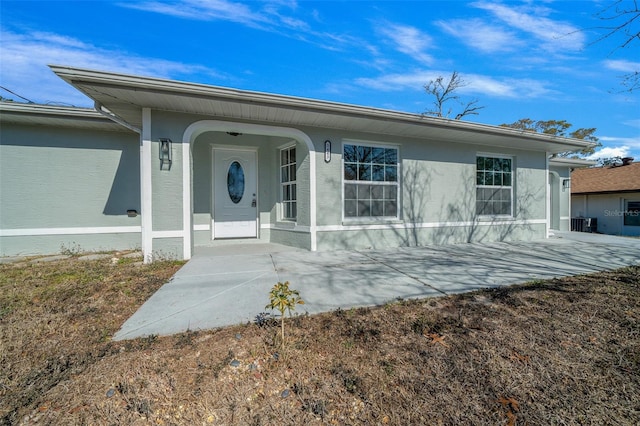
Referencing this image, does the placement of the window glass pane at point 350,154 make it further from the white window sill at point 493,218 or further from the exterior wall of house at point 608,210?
the exterior wall of house at point 608,210

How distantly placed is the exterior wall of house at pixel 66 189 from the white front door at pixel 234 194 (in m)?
1.96

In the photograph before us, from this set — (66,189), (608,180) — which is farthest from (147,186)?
(608,180)

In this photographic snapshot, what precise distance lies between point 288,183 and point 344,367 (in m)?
5.35

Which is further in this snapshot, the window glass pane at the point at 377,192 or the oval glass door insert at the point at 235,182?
the oval glass door insert at the point at 235,182

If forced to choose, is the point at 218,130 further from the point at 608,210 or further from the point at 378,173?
the point at 608,210

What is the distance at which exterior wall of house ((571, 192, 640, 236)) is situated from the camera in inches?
592

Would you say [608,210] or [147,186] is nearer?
[147,186]

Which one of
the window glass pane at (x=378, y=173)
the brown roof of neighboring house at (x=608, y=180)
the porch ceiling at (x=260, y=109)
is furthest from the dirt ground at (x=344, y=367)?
the brown roof of neighboring house at (x=608, y=180)

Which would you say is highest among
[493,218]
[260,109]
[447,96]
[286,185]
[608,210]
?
[447,96]

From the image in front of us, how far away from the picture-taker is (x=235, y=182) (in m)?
7.11

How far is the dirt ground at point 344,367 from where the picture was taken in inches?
65.9

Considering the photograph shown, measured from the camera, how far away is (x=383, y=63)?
1002cm

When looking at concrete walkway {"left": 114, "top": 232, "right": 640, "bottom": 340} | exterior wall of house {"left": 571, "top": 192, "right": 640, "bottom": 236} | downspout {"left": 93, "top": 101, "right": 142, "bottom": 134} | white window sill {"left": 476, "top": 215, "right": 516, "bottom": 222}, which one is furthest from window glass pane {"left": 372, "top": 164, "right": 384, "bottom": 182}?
exterior wall of house {"left": 571, "top": 192, "right": 640, "bottom": 236}

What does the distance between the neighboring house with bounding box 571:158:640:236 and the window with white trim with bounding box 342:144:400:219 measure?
16271 mm
